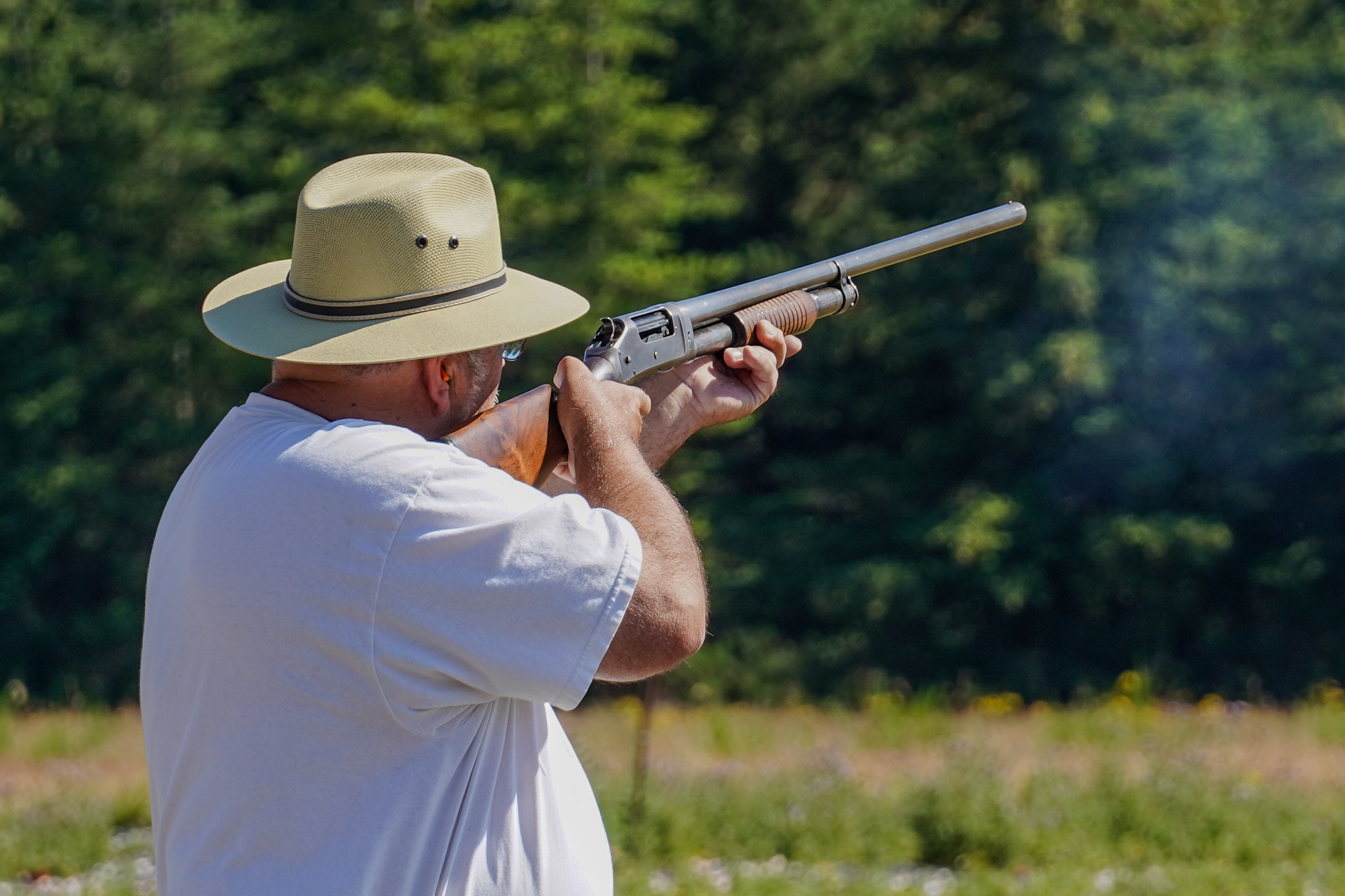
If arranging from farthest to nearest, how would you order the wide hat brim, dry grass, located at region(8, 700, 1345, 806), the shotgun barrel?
dry grass, located at region(8, 700, 1345, 806), the shotgun barrel, the wide hat brim

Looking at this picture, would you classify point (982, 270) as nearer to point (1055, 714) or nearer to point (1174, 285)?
point (1174, 285)

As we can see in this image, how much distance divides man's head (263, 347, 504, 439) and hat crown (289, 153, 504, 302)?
0.10 m

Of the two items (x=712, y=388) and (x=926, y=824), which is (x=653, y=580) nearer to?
(x=712, y=388)

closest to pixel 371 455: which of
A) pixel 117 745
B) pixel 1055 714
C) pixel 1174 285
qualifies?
pixel 117 745

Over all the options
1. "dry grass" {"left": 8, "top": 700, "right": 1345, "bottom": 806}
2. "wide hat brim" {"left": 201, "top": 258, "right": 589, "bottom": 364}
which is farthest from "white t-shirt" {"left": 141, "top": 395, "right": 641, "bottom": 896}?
"dry grass" {"left": 8, "top": 700, "right": 1345, "bottom": 806}

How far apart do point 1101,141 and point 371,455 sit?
1832 cm

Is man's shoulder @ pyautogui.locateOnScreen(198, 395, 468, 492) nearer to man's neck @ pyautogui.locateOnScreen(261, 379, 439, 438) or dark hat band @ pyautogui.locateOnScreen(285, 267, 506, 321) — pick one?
man's neck @ pyautogui.locateOnScreen(261, 379, 439, 438)

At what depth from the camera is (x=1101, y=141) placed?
18781mm

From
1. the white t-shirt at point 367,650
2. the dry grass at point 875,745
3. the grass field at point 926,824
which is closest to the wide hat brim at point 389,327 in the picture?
the white t-shirt at point 367,650

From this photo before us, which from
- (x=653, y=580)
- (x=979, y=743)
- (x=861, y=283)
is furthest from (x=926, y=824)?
(x=861, y=283)

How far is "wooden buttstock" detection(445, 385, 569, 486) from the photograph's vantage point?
222 cm

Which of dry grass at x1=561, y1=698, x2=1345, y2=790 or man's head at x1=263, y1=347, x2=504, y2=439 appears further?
dry grass at x1=561, y1=698, x2=1345, y2=790

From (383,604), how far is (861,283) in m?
18.7

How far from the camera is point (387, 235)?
1977mm
